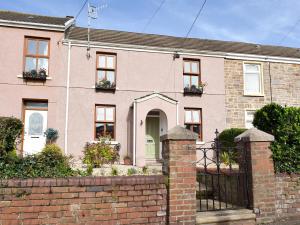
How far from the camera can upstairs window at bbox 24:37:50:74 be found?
13.8m

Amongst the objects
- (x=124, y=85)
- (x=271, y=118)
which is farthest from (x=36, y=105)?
(x=271, y=118)

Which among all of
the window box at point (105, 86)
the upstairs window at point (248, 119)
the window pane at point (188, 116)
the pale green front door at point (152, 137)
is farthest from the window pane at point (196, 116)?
the window box at point (105, 86)

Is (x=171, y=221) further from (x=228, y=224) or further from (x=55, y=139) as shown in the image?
(x=55, y=139)

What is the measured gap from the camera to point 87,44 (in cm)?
1439

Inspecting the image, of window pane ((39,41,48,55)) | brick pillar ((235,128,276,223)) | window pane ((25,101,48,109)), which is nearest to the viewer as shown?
brick pillar ((235,128,276,223))

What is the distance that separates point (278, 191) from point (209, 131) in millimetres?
9191

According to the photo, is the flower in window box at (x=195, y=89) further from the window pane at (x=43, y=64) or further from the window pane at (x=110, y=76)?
the window pane at (x=43, y=64)

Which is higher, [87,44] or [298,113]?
[87,44]

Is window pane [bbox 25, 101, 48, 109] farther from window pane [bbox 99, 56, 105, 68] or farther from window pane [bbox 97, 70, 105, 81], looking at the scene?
window pane [bbox 99, 56, 105, 68]

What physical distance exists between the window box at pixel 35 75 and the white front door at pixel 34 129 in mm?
1539

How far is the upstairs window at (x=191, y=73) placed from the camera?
1568cm

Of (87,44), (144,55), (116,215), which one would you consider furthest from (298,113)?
(87,44)

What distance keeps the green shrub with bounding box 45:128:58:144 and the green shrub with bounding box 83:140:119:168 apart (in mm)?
1551

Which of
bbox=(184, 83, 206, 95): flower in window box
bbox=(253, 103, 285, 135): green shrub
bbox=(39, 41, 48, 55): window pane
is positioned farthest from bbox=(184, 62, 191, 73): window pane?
bbox=(253, 103, 285, 135): green shrub
